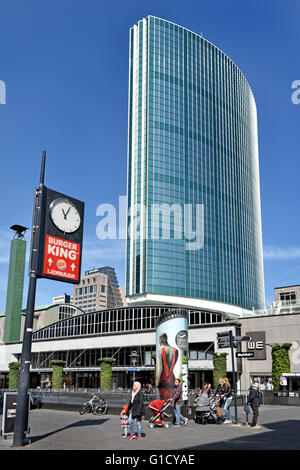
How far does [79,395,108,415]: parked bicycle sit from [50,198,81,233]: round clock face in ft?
38.2

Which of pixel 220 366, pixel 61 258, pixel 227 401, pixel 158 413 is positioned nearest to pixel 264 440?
pixel 158 413

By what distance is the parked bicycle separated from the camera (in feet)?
80.6

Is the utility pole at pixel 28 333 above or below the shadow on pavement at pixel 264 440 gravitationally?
above

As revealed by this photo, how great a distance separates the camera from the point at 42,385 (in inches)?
2830

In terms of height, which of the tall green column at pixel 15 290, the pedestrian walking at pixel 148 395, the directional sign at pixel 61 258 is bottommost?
the pedestrian walking at pixel 148 395

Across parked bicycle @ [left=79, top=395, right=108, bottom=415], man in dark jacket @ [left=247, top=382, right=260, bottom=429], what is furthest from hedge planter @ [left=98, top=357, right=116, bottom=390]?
man in dark jacket @ [left=247, top=382, right=260, bottom=429]

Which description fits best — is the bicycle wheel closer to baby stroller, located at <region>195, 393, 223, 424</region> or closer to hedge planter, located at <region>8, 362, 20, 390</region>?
baby stroller, located at <region>195, 393, 223, 424</region>

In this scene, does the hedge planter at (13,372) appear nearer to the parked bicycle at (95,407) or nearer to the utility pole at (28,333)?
the parked bicycle at (95,407)

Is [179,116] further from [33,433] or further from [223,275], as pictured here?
[33,433]

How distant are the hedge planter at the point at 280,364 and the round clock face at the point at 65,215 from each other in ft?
90.3

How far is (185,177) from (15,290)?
2046 inches

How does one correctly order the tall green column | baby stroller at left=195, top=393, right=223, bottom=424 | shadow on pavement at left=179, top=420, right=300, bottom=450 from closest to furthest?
shadow on pavement at left=179, top=420, right=300, bottom=450, baby stroller at left=195, top=393, right=223, bottom=424, the tall green column

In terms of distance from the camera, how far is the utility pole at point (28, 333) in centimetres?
1350

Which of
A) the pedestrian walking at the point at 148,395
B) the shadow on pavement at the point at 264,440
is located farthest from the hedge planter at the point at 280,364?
the shadow on pavement at the point at 264,440
